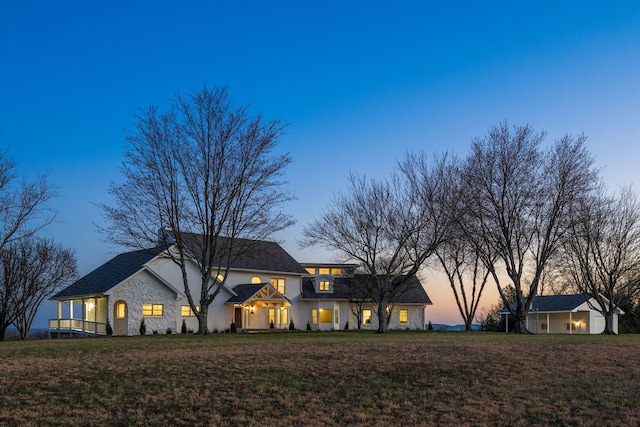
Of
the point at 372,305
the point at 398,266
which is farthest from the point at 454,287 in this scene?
the point at 398,266

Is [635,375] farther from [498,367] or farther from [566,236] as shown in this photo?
[566,236]

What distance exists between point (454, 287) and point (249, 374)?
4216 centimetres

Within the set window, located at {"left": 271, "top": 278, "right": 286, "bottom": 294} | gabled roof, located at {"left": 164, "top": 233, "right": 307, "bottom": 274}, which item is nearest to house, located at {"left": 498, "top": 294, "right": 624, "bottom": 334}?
gabled roof, located at {"left": 164, "top": 233, "right": 307, "bottom": 274}

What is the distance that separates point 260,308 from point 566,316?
31.2 metres

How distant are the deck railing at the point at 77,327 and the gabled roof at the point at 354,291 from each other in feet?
55.2

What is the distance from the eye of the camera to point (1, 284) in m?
50.9

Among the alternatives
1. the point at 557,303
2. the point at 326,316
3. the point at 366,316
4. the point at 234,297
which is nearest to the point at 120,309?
the point at 234,297

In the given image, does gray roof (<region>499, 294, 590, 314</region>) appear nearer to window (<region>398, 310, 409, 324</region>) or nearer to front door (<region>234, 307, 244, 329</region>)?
window (<region>398, 310, 409, 324</region>)

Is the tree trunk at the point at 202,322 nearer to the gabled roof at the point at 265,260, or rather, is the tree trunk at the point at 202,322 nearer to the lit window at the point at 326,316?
the gabled roof at the point at 265,260

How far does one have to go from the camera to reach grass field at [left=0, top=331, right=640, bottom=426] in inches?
471

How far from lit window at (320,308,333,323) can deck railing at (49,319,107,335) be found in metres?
18.1

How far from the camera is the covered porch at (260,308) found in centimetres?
4712

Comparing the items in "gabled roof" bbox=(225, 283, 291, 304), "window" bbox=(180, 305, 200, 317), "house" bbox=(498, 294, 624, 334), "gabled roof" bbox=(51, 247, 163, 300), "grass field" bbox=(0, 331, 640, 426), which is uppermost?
"gabled roof" bbox=(51, 247, 163, 300)

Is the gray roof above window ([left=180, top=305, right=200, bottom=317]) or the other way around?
the other way around
